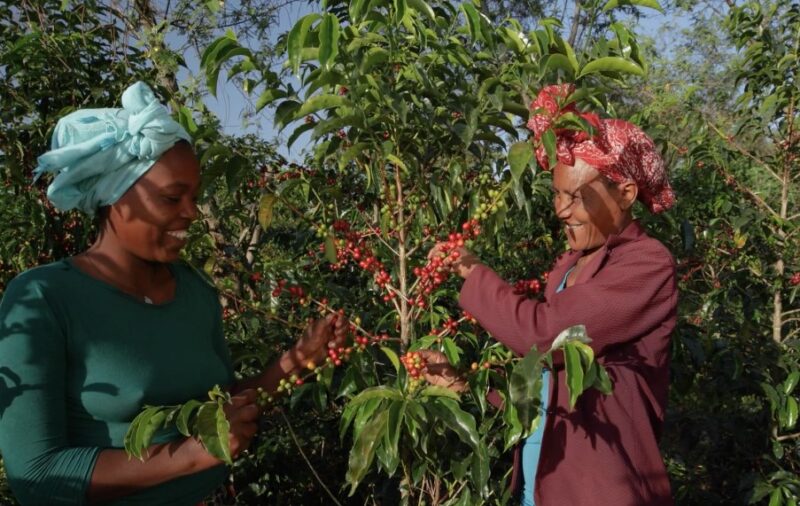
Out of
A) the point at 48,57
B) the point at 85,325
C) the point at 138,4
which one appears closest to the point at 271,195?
the point at 85,325

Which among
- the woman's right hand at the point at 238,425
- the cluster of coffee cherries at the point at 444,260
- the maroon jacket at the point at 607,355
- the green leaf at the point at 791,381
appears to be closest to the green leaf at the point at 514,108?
the cluster of coffee cherries at the point at 444,260

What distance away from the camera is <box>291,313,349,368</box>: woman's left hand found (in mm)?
1668

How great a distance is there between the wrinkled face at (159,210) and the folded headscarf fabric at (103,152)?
0.07ft

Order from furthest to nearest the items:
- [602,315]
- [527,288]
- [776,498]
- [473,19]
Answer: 1. [776,498]
2. [527,288]
3. [473,19]
4. [602,315]

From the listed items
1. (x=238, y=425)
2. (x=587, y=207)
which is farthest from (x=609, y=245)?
(x=238, y=425)

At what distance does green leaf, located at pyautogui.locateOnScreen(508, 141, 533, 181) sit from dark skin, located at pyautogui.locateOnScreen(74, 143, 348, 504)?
710mm

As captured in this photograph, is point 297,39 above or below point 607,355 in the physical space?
A: above

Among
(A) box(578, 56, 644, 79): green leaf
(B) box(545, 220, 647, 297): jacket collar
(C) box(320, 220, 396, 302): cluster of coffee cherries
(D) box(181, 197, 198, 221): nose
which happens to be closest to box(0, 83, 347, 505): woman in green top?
(D) box(181, 197, 198, 221): nose

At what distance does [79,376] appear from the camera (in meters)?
1.34

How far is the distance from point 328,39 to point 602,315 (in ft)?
2.74

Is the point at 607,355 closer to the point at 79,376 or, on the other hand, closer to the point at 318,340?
the point at 318,340

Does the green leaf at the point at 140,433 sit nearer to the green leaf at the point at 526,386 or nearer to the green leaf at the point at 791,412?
the green leaf at the point at 526,386

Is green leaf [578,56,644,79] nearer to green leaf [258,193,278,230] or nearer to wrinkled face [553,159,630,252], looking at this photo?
wrinkled face [553,159,630,252]

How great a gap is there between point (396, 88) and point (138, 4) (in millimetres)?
→ 2111
